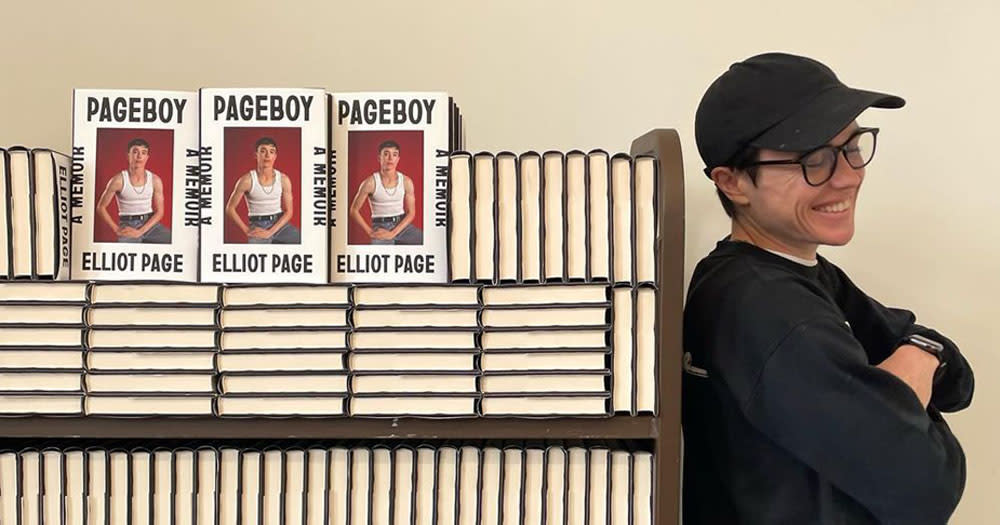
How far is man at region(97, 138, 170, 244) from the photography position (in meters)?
0.93

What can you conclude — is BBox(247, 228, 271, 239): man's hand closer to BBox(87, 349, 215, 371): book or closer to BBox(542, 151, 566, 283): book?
BBox(87, 349, 215, 371): book

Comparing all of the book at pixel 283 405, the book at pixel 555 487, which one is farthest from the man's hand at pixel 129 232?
the book at pixel 555 487

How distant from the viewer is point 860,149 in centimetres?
95

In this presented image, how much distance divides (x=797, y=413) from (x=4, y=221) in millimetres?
915

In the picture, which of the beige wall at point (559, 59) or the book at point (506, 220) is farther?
the beige wall at point (559, 59)

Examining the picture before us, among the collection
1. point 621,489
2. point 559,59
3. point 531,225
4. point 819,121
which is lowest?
point 621,489

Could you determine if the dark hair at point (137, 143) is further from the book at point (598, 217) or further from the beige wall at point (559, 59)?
the book at point (598, 217)

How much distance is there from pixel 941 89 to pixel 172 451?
4.13 ft

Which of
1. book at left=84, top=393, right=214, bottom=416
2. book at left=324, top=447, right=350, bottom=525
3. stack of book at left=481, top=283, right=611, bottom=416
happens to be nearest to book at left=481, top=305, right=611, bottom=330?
stack of book at left=481, top=283, right=611, bottom=416

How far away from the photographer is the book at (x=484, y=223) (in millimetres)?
910

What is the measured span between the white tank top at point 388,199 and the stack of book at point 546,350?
0.15m

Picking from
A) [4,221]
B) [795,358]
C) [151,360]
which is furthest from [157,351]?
[795,358]

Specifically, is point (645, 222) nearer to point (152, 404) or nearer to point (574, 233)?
point (574, 233)

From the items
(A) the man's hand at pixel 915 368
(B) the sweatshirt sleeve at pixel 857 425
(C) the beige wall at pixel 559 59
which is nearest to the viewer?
(B) the sweatshirt sleeve at pixel 857 425
